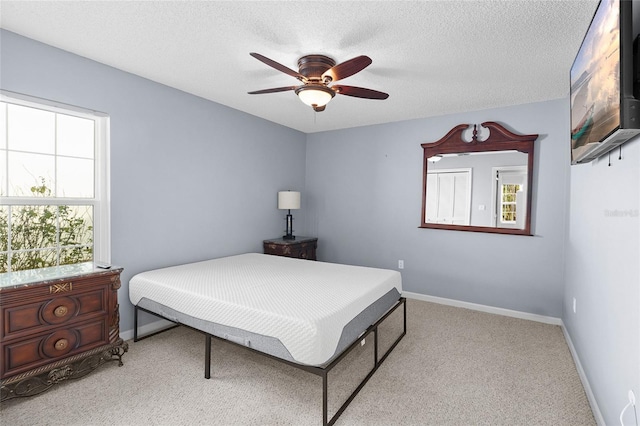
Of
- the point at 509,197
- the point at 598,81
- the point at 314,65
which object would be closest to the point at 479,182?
the point at 509,197

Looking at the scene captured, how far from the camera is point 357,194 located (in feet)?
15.7

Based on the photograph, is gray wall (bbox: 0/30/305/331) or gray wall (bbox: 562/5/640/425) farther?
gray wall (bbox: 0/30/305/331)

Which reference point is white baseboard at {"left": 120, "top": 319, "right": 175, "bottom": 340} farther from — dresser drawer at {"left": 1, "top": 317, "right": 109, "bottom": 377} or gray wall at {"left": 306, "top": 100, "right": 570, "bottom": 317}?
gray wall at {"left": 306, "top": 100, "right": 570, "bottom": 317}

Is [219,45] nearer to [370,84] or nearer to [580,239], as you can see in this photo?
[370,84]

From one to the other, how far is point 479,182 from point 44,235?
4.40 meters

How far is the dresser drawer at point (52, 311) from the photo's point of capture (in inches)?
77.7

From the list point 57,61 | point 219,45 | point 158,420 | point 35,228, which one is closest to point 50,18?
point 57,61

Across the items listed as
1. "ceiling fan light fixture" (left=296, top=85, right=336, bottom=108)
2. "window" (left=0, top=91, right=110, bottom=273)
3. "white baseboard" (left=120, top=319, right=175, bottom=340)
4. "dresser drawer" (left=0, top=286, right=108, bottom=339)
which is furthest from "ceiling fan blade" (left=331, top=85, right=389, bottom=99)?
"white baseboard" (left=120, top=319, right=175, bottom=340)

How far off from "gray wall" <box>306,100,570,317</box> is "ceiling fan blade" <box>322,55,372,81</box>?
2.30m

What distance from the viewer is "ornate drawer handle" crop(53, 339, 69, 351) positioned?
216 cm

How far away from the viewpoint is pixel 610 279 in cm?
168

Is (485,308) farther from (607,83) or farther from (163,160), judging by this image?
(163,160)

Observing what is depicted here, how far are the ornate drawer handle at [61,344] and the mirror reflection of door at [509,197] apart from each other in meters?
4.22

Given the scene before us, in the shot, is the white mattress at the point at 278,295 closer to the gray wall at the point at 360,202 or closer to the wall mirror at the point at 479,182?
the gray wall at the point at 360,202
